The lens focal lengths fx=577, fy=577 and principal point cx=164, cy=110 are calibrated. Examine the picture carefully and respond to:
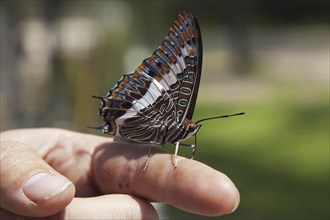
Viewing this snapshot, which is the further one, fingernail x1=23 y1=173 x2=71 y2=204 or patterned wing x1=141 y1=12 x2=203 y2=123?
patterned wing x1=141 y1=12 x2=203 y2=123

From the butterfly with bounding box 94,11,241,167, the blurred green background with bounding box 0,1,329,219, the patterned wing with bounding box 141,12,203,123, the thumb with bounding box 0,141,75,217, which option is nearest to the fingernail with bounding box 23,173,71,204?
the thumb with bounding box 0,141,75,217

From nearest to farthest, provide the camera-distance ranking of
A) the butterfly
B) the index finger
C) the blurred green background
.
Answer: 1. the index finger
2. the butterfly
3. the blurred green background

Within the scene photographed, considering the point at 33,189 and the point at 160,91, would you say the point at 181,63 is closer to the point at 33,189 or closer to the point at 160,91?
the point at 160,91

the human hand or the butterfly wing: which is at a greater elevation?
the butterfly wing

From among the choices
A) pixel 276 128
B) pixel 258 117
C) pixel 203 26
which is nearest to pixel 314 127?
pixel 276 128

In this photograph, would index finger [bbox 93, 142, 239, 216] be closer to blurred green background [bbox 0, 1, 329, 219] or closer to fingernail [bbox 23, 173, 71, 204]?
fingernail [bbox 23, 173, 71, 204]
